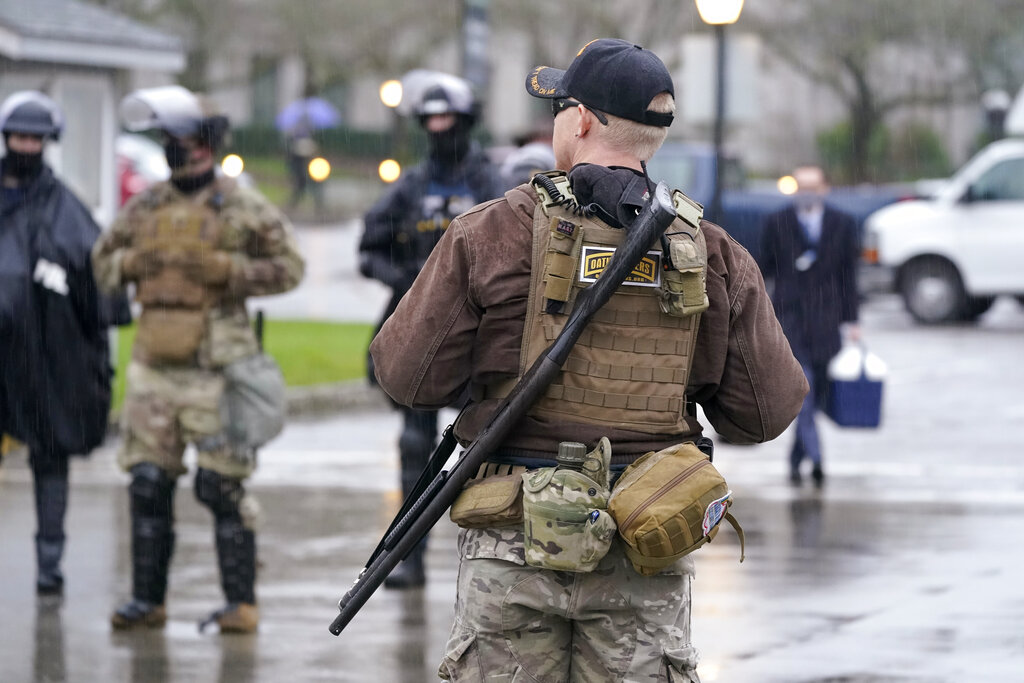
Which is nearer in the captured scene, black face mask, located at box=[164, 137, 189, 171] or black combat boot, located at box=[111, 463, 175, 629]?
black face mask, located at box=[164, 137, 189, 171]

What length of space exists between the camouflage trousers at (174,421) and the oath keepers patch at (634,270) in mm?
3531

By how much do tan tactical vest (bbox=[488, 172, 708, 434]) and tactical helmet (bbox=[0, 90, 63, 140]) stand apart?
457 cm

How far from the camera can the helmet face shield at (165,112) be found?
6789 mm

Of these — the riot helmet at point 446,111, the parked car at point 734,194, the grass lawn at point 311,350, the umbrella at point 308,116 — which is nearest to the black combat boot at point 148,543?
the riot helmet at point 446,111

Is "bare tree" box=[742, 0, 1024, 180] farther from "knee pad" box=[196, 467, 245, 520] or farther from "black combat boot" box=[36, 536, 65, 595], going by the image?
"knee pad" box=[196, 467, 245, 520]

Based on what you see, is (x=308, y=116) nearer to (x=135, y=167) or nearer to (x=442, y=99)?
(x=135, y=167)

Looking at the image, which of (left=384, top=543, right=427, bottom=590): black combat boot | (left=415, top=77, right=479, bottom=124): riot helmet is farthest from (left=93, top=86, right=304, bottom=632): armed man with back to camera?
(left=415, top=77, right=479, bottom=124): riot helmet

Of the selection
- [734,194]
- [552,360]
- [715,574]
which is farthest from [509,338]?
[734,194]

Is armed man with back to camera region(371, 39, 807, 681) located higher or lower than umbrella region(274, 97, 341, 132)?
higher

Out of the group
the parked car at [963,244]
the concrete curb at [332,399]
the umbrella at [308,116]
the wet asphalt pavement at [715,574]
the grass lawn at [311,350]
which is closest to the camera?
the wet asphalt pavement at [715,574]

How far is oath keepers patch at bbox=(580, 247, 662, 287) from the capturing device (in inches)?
146

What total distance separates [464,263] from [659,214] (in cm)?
44

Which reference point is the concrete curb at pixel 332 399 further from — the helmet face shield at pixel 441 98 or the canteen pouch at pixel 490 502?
the canteen pouch at pixel 490 502

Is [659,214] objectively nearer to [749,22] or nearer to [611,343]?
[611,343]
